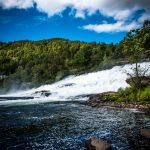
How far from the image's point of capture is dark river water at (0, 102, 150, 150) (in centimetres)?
1731

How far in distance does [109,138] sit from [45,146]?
437 cm

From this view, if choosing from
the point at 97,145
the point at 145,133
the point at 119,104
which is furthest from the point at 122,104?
the point at 97,145

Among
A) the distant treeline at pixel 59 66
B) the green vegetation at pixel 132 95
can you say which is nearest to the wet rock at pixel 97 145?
the green vegetation at pixel 132 95

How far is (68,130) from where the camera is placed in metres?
21.4

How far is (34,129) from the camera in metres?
21.9

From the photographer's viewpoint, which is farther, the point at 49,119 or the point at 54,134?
the point at 49,119

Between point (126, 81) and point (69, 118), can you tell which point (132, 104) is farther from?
point (126, 81)

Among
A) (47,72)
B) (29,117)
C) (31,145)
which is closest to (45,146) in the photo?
(31,145)

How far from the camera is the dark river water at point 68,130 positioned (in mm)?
17312

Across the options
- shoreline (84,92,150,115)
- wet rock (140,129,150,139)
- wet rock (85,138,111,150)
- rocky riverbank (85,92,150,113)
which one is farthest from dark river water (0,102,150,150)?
rocky riverbank (85,92,150,113)

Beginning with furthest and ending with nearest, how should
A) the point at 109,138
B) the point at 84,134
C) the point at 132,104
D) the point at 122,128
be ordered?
the point at 132,104 < the point at 122,128 < the point at 84,134 < the point at 109,138

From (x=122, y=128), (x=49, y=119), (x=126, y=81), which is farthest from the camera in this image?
(x=126, y=81)

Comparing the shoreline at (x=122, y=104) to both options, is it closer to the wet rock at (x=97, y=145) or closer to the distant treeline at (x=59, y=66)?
the wet rock at (x=97, y=145)

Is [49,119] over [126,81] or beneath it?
beneath
